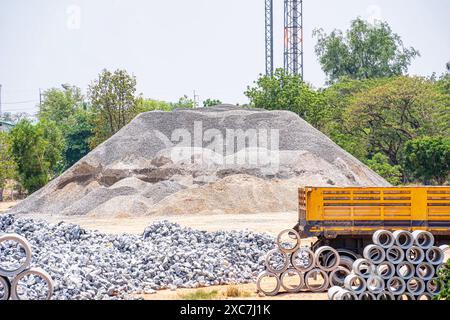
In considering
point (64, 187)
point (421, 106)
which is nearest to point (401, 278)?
point (64, 187)

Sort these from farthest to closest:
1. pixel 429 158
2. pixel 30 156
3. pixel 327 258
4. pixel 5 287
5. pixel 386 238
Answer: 1. pixel 30 156
2. pixel 429 158
3. pixel 327 258
4. pixel 386 238
5. pixel 5 287

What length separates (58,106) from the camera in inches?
4390

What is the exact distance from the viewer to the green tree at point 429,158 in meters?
59.4

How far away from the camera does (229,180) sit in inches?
1864

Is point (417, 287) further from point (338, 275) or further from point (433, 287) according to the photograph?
point (338, 275)

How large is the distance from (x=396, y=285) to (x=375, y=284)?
3.52 feet

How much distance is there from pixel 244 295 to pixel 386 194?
421cm

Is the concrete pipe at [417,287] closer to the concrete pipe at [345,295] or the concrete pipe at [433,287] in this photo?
the concrete pipe at [433,287]

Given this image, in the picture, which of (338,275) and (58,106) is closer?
(338,275)

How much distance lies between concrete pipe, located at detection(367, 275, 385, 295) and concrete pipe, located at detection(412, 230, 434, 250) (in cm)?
176

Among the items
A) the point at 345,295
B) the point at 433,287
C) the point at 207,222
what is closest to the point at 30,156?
the point at 207,222

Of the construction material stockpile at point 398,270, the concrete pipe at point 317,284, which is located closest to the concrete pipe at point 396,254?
the construction material stockpile at point 398,270

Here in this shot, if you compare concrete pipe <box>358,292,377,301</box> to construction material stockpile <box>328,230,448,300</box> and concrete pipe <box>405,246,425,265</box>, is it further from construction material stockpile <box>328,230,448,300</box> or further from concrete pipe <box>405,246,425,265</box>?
concrete pipe <box>405,246,425,265</box>

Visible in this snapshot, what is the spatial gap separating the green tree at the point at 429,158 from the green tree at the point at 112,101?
950 inches
